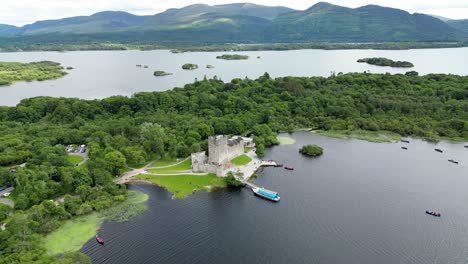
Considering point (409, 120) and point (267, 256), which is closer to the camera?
point (267, 256)

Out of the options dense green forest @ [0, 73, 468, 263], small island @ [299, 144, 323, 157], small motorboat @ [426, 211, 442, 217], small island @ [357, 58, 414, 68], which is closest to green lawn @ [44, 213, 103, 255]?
dense green forest @ [0, 73, 468, 263]

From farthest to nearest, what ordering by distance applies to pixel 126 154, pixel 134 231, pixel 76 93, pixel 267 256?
1. pixel 76 93
2. pixel 126 154
3. pixel 134 231
4. pixel 267 256

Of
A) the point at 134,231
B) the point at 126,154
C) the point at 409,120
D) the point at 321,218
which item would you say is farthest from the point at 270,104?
the point at 134,231

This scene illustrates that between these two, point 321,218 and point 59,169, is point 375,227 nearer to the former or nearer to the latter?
point 321,218

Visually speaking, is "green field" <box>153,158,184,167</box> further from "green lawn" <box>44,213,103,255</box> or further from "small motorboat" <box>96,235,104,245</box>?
A: "small motorboat" <box>96,235,104,245</box>

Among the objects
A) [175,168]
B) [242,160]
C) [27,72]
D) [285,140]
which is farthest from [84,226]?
[27,72]

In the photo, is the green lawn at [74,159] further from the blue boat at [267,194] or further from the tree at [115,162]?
the blue boat at [267,194]

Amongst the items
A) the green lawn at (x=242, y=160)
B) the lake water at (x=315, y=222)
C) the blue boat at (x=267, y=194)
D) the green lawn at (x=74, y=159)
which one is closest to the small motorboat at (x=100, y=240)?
the lake water at (x=315, y=222)
